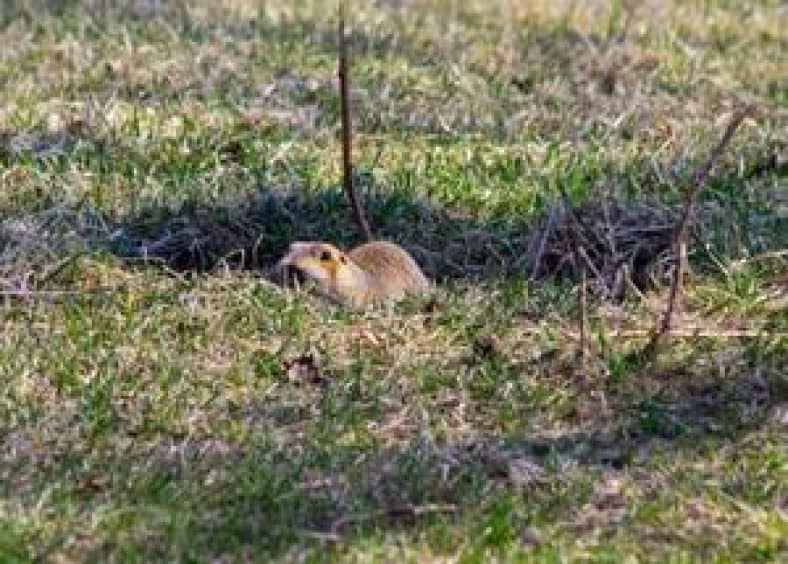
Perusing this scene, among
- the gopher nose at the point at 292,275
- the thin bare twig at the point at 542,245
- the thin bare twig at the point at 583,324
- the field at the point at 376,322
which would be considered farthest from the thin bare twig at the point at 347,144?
the thin bare twig at the point at 583,324

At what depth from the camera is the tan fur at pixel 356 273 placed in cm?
531

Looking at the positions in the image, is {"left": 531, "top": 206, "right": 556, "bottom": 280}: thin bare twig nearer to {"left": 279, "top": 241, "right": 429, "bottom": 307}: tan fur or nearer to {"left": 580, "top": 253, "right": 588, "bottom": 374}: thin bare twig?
{"left": 279, "top": 241, "right": 429, "bottom": 307}: tan fur

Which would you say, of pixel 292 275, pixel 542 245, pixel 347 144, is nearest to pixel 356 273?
pixel 292 275

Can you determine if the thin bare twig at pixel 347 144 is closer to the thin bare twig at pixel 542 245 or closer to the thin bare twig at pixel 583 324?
the thin bare twig at pixel 542 245

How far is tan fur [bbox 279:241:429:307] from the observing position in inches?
209

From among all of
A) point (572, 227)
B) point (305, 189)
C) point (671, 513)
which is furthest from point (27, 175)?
point (671, 513)

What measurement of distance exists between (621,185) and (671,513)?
83.4 inches

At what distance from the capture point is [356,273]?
533 centimetres

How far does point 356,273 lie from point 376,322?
19cm

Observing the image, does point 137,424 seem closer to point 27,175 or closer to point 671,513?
point 671,513

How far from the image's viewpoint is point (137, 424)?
4.62 metres

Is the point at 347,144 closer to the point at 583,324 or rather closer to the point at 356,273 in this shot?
the point at 356,273

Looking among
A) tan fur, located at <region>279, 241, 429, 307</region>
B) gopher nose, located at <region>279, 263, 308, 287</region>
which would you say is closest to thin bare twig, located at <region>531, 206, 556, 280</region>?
tan fur, located at <region>279, 241, 429, 307</region>

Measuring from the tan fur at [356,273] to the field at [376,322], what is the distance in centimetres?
8
